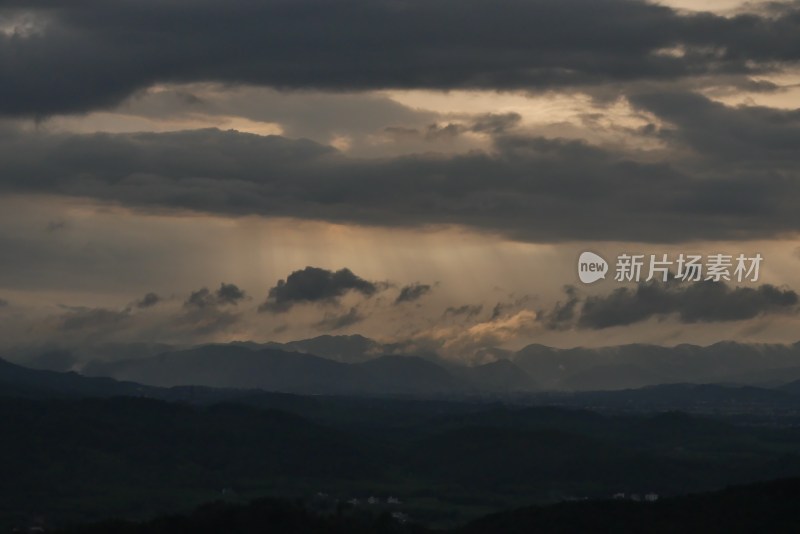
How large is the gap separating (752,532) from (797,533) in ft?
19.7

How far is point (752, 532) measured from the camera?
199 meters

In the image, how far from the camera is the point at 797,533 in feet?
643
